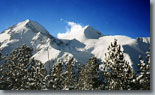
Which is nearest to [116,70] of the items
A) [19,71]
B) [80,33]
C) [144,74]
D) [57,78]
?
[144,74]

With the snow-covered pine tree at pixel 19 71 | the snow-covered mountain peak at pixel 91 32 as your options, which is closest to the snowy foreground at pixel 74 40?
the snow-covered mountain peak at pixel 91 32

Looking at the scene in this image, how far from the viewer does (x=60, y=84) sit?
4.18 m

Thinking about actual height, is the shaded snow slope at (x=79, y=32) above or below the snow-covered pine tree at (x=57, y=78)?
above

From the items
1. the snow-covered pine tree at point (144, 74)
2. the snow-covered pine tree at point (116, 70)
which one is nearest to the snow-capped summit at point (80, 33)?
the snow-covered pine tree at point (116, 70)

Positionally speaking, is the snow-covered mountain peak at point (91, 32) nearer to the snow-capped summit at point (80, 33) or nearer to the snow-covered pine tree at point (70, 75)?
the snow-capped summit at point (80, 33)

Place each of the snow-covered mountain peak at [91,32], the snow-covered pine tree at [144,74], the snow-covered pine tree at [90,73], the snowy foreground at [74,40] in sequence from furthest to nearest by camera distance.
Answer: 1. the snow-covered pine tree at [90,73]
2. the snow-covered mountain peak at [91,32]
3. the snowy foreground at [74,40]
4. the snow-covered pine tree at [144,74]

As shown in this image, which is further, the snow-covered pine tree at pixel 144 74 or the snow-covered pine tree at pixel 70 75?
the snow-covered pine tree at pixel 70 75

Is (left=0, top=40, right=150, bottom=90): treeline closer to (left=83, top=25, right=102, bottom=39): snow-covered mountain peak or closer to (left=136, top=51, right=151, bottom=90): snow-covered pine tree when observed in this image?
(left=136, top=51, right=151, bottom=90): snow-covered pine tree

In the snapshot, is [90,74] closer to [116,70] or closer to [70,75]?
[70,75]

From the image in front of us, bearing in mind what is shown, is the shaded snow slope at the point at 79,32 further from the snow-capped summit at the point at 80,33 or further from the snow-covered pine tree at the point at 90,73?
the snow-covered pine tree at the point at 90,73

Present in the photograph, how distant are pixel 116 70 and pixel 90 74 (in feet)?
3.76

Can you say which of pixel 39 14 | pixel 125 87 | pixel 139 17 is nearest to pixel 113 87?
pixel 125 87

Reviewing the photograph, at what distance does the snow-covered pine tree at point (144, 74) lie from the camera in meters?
3.88

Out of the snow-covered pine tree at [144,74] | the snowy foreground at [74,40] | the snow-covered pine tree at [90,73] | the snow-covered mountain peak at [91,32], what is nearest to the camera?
the snow-covered pine tree at [144,74]
